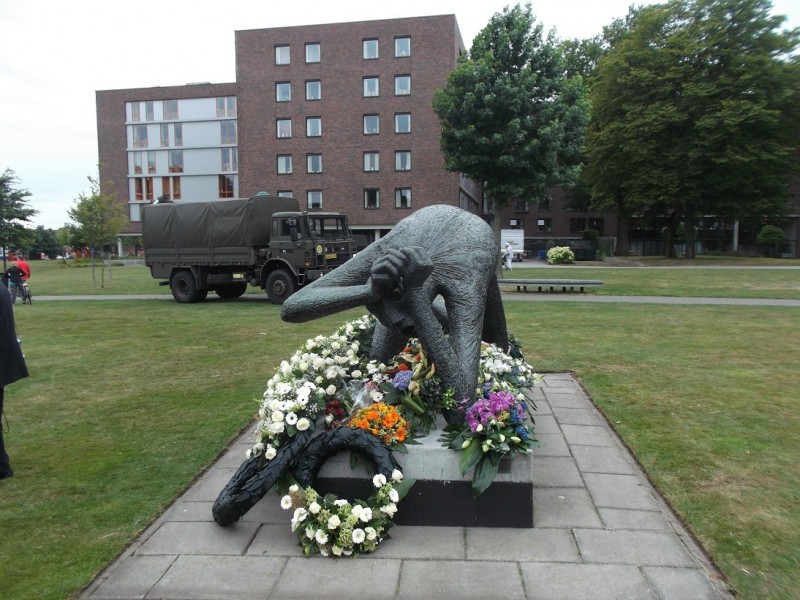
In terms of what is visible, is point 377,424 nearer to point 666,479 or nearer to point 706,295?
point 666,479

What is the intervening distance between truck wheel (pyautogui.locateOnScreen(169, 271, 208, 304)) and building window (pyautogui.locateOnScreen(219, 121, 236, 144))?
35968 millimetres

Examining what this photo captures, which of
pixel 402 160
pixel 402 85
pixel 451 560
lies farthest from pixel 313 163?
pixel 451 560

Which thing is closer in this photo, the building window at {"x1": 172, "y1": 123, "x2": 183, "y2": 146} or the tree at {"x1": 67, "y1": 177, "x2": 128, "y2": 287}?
the tree at {"x1": 67, "y1": 177, "x2": 128, "y2": 287}

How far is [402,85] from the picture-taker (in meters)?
37.9

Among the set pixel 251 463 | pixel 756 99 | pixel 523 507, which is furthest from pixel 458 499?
pixel 756 99

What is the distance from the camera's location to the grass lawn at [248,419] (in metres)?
3.68

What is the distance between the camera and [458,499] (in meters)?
3.81

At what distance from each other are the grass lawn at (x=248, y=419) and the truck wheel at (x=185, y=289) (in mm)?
4114

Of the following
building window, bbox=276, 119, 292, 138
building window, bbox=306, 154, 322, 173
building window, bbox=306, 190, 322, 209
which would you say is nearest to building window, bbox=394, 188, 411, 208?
building window, bbox=306, 190, 322, 209

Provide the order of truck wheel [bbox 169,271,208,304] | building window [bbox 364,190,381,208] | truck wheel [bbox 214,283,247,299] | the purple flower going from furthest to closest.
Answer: building window [bbox 364,190,381,208] < truck wheel [bbox 214,283,247,299] < truck wheel [bbox 169,271,208,304] < the purple flower

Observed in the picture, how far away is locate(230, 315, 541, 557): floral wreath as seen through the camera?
3521 mm

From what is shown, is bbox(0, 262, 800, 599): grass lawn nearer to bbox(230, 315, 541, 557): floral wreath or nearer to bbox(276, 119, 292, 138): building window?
bbox(230, 315, 541, 557): floral wreath

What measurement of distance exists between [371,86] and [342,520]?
37950mm

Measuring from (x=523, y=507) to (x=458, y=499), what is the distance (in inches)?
16.1
